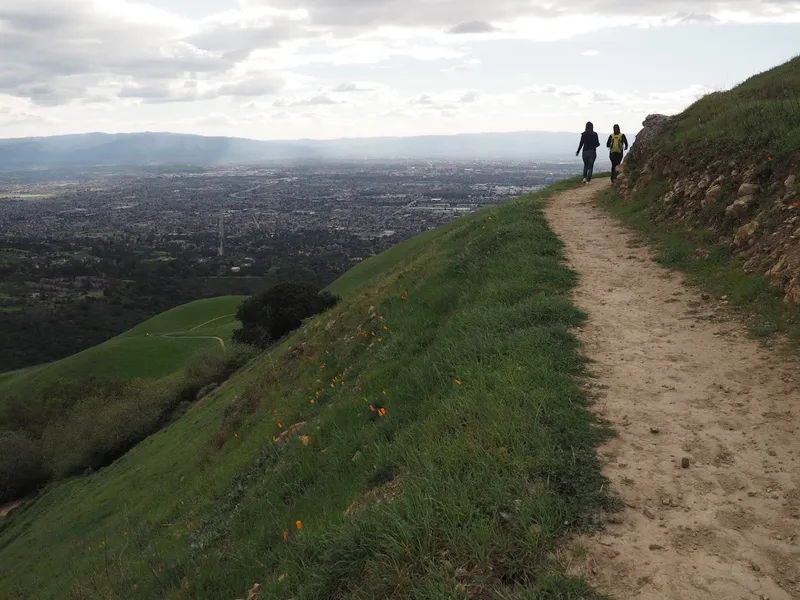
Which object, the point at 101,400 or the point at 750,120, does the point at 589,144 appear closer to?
the point at 750,120

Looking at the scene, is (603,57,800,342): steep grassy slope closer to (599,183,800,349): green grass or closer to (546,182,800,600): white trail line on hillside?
(599,183,800,349): green grass

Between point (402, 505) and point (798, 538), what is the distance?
2712 mm

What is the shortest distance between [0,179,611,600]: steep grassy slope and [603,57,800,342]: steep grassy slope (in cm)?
246

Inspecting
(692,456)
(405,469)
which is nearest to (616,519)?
(692,456)

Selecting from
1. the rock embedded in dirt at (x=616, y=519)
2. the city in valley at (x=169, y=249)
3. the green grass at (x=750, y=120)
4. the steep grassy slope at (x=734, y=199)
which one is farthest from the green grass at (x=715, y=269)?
the city in valley at (x=169, y=249)

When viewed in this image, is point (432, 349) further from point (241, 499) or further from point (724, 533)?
point (724, 533)

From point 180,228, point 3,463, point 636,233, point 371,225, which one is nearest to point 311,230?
point 371,225

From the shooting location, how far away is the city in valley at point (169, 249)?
256 ft

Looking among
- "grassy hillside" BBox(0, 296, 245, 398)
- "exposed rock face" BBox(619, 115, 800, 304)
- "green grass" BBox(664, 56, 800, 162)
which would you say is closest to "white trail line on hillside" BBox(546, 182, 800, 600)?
"exposed rock face" BBox(619, 115, 800, 304)

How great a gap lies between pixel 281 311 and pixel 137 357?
18.9 meters

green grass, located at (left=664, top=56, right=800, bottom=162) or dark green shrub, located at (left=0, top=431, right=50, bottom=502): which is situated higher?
green grass, located at (left=664, top=56, right=800, bottom=162)

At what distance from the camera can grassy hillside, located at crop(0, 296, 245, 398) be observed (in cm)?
4222

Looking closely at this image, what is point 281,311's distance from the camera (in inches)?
1369

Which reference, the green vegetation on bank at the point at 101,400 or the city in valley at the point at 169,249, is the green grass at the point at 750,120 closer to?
the green vegetation on bank at the point at 101,400
